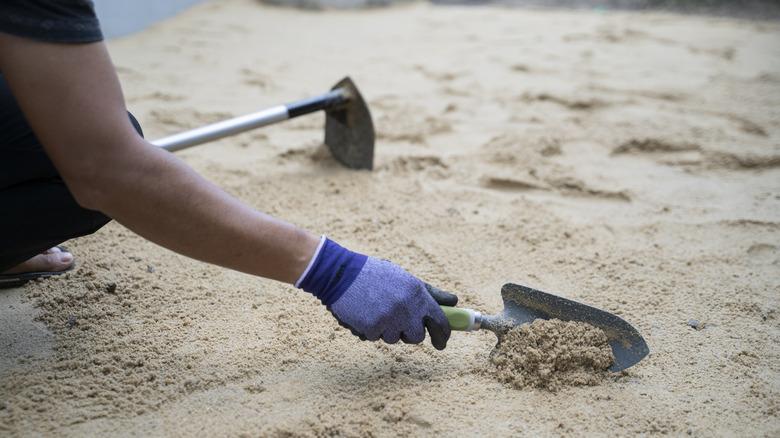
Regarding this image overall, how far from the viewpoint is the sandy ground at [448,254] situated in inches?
50.2

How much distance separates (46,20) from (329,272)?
2.01ft

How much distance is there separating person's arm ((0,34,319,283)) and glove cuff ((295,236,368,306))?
6cm

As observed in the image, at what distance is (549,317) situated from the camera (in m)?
1.43

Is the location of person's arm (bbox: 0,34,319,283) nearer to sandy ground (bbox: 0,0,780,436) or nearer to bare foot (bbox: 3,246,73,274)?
sandy ground (bbox: 0,0,780,436)

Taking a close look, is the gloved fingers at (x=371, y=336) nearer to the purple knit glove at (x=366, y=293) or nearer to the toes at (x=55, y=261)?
the purple knit glove at (x=366, y=293)

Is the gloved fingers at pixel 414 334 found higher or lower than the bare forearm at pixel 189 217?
lower

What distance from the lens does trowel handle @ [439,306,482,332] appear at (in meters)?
1.35

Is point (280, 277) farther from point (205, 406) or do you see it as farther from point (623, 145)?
point (623, 145)

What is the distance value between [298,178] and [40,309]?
995 mm

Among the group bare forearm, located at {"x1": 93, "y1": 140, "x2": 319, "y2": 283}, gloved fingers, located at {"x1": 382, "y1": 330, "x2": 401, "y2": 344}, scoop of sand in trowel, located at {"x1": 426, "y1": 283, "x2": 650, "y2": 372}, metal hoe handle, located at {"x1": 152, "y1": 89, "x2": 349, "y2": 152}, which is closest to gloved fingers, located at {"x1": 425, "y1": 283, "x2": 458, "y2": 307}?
scoop of sand in trowel, located at {"x1": 426, "y1": 283, "x2": 650, "y2": 372}

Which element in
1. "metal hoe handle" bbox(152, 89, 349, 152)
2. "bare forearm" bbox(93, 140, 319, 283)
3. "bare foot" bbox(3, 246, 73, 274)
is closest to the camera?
"bare forearm" bbox(93, 140, 319, 283)

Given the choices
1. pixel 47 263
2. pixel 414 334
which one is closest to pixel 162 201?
pixel 414 334

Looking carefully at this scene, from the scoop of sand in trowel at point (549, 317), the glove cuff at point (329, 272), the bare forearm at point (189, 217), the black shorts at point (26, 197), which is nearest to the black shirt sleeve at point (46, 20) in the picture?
the bare forearm at point (189, 217)

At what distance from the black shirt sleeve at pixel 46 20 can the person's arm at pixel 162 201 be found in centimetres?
1
